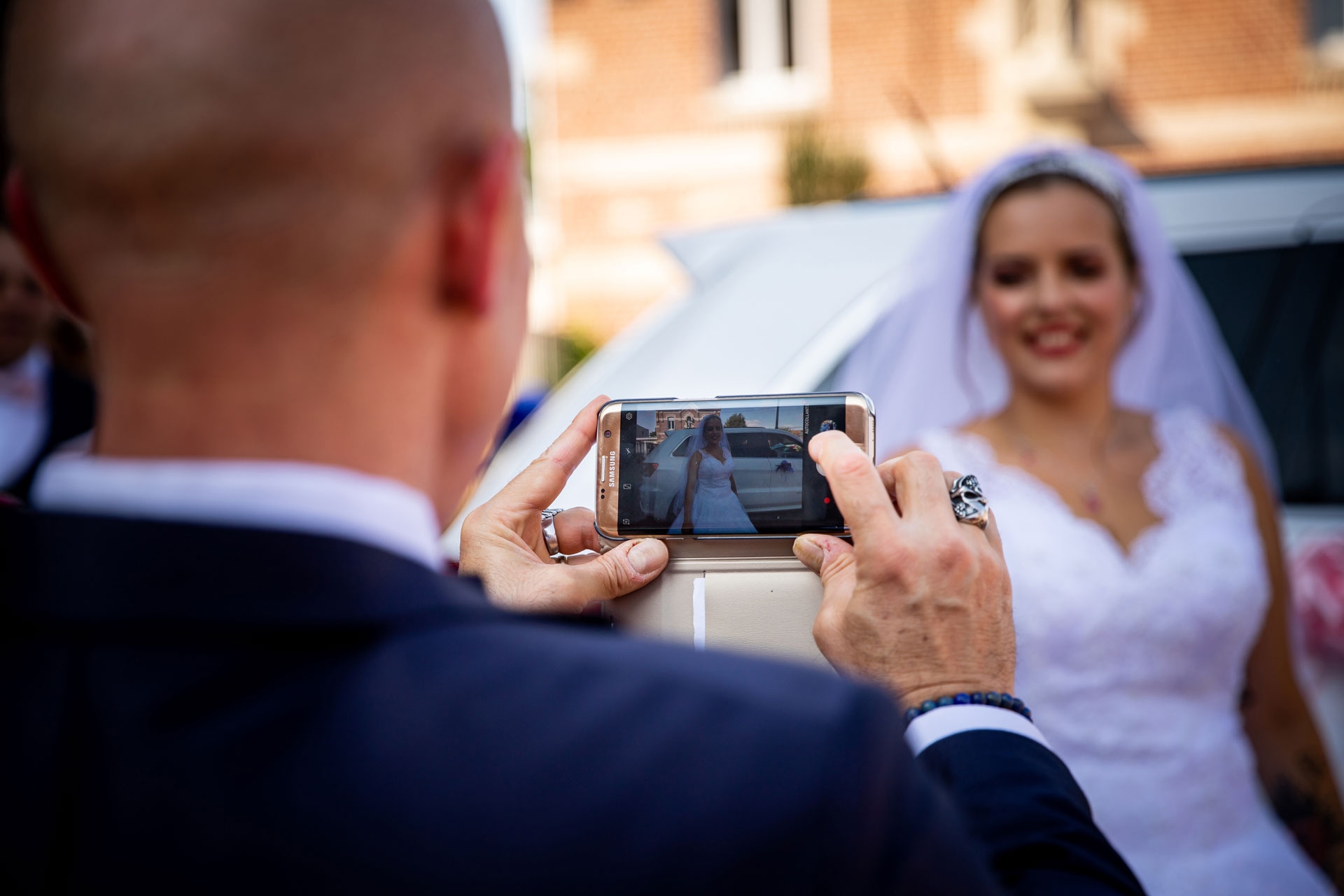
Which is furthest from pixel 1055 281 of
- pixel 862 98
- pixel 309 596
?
pixel 862 98

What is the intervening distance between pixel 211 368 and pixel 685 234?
255 centimetres

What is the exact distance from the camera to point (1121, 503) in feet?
8.13

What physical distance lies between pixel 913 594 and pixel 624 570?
310 millimetres

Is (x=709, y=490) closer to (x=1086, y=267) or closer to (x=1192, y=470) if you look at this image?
(x=1086, y=267)

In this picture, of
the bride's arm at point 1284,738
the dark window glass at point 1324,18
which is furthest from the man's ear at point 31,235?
the dark window glass at point 1324,18

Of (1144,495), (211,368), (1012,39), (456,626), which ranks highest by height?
(1012,39)

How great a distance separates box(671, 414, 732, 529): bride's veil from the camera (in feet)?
3.93

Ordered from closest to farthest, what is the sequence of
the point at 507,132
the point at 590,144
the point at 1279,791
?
1. the point at 507,132
2. the point at 1279,791
3. the point at 590,144

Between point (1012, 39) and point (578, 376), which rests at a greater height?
point (1012, 39)

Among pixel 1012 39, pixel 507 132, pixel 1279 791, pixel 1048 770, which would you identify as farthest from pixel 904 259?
pixel 1012 39

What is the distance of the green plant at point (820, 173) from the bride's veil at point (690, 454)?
377 inches

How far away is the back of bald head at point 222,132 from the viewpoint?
0.60 m

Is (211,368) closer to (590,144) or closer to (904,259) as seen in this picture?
(904,259)

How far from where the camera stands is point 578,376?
2738mm
